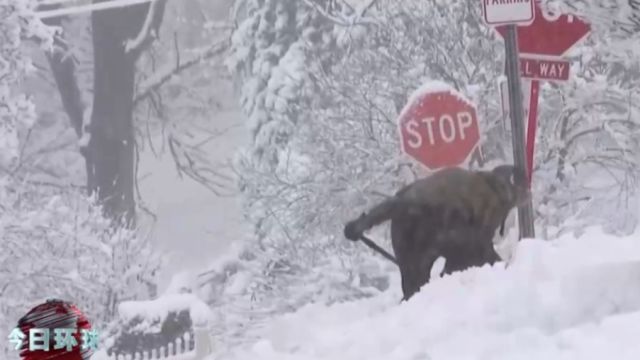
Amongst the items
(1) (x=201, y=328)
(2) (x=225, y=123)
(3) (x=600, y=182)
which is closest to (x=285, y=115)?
(2) (x=225, y=123)

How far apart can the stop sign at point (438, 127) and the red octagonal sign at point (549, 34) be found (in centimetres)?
27

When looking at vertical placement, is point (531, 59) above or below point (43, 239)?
above

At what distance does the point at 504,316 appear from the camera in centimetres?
249

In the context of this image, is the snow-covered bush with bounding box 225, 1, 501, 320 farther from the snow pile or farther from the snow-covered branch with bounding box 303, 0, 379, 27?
the snow pile

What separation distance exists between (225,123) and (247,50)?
263mm

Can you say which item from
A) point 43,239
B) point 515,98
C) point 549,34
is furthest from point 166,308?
point 549,34

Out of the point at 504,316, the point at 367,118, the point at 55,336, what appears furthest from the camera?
the point at 367,118

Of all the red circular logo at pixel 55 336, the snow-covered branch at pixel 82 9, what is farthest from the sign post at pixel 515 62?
the red circular logo at pixel 55 336

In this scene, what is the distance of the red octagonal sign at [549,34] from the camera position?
125 inches

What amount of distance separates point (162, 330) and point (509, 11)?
5.17 ft

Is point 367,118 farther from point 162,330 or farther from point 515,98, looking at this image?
point 162,330

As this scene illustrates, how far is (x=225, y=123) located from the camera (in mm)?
3266

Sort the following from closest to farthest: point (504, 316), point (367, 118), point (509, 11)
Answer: point (504, 316) → point (509, 11) → point (367, 118)

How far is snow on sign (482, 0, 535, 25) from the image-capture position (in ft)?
10.3
